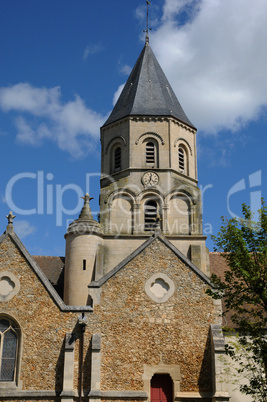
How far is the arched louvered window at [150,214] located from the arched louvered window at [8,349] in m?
10.5

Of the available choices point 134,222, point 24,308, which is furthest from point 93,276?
point 24,308

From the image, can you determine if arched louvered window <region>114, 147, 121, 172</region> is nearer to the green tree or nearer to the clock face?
the clock face

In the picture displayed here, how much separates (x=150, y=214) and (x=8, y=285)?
1041 centimetres

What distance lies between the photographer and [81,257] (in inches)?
987

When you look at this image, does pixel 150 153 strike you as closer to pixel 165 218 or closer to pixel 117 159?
pixel 117 159

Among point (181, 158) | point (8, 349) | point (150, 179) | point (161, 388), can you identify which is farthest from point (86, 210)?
point (161, 388)

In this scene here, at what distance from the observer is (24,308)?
63.7 ft

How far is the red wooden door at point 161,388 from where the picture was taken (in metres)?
18.9

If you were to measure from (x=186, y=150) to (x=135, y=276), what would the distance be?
12.6 m

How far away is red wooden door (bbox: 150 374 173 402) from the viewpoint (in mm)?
18891

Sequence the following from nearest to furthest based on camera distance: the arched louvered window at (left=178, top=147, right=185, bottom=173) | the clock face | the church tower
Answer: the church tower → the clock face → the arched louvered window at (left=178, top=147, right=185, bottom=173)

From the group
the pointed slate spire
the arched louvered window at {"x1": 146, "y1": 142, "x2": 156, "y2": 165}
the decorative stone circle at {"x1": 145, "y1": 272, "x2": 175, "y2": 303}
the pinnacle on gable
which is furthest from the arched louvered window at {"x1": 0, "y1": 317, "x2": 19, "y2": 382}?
the pointed slate spire

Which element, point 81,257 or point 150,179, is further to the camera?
point 150,179

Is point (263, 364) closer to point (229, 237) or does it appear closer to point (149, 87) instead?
point (229, 237)
